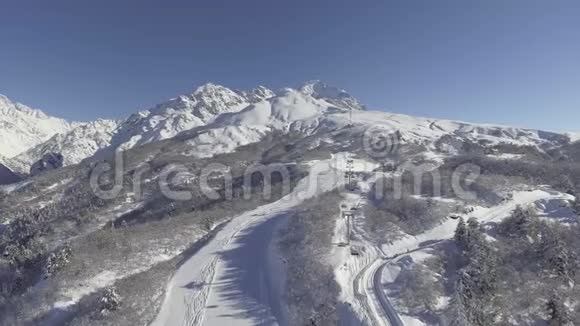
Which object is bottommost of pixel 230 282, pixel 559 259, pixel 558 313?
pixel 230 282

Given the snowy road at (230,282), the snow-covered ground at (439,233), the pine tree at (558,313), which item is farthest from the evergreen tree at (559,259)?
the snowy road at (230,282)

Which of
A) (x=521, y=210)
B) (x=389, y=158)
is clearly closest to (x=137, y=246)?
(x=521, y=210)

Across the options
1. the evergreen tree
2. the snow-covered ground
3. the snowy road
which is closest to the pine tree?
the evergreen tree

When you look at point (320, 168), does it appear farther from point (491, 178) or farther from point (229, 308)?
point (229, 308)

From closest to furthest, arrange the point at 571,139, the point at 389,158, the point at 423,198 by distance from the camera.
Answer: the point at 423,198
the point at 389,158
the point at 571,139

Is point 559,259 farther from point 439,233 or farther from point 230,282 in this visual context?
point 230,282

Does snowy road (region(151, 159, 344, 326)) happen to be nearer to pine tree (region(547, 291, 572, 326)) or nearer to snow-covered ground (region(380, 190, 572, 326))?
snow-covered ground (region(380, 190, 572, 326))

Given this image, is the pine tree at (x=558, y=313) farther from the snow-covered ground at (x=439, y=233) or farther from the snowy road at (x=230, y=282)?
the snowy road at (x=230, y=282)

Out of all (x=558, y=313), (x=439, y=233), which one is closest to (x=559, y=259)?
(x=558, y=313)
